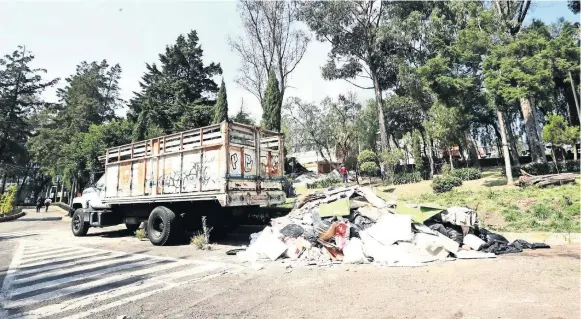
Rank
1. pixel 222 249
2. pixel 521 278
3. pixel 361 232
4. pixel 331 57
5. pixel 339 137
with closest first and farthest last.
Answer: pixel 521 278
pixel 361 232
pixel 222 249
pixel 331 57
pixel 339 137

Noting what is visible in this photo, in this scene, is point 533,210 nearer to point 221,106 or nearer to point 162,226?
point 162,226

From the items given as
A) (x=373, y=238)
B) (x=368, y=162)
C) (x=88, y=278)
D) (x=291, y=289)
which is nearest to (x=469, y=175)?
(x=368, y=162)

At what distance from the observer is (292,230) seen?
7078 millimetres

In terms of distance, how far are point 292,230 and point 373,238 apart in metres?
Answer: 1.74

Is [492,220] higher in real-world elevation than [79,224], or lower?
lower

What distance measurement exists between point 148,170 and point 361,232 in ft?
21.3

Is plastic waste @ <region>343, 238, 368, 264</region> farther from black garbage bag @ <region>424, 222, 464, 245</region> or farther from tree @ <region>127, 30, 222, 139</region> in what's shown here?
tree @ <region>127, 30, 222, 139</region>

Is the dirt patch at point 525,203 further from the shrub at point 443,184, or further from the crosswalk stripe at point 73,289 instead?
the crosswalk stripe at point 73,289

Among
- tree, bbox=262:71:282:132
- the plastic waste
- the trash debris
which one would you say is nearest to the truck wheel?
the plastic waste

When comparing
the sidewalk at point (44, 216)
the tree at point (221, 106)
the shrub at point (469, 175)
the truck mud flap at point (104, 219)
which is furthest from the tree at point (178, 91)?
the shrub at point (469, 175)

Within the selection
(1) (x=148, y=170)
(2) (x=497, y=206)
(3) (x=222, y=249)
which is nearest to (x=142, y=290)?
(3) (x=222, y=249)

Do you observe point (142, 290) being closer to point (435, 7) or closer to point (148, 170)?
point (148, 170)

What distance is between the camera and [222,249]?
8.09 meters

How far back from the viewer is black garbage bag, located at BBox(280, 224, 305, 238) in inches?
275
